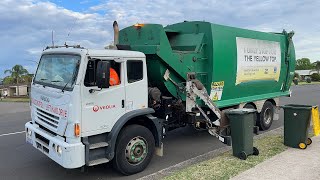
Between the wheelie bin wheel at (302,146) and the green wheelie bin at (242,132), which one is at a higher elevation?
the green wheelie bin at (242,132)

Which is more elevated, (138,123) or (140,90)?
(140,90)

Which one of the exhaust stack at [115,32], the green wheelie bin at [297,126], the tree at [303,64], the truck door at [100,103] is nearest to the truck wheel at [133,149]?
the truck door at [100,103]

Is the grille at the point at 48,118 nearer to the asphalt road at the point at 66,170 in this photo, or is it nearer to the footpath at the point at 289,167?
the asphalt road at the point at 66,170

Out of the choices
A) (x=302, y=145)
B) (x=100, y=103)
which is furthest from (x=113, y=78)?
(x=302, y=145)

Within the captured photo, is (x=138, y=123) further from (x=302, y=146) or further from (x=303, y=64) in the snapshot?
(x=303, y=64)

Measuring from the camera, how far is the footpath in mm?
5480

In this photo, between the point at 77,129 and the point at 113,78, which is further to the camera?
the point at 113,78

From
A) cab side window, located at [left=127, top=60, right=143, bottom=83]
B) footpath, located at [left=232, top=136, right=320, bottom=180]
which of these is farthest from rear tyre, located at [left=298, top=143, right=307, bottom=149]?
cab side window, located at [left=127, top=60, right=143, bottom=83]

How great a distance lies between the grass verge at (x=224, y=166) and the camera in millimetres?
5559

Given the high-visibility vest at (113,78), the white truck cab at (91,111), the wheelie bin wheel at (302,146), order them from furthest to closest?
the wheelie bin wheel at (302,146) → the high-visibility vest at (113,78) → the white truck cab at (91,111)

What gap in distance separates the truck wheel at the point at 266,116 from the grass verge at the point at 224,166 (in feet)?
8.52

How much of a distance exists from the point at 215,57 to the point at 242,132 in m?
2.12

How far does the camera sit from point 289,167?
5.95 metres

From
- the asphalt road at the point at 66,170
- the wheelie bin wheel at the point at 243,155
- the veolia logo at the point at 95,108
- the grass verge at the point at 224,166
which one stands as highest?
the veolia logo at the point at 95,108
